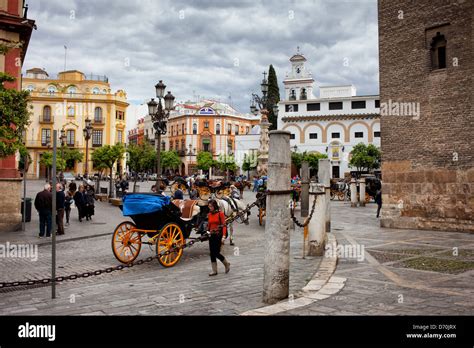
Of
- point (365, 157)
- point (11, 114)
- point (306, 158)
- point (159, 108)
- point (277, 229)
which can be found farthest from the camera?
point (306, 158)

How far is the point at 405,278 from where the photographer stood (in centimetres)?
639

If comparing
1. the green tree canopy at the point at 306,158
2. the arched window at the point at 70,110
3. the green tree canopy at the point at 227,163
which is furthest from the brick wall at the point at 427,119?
the arched window at the point at 70,110

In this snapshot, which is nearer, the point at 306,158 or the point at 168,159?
the point at 306,158

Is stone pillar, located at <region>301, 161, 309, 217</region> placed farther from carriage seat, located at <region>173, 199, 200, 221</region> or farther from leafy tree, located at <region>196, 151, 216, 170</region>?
leafy tree, located at <region>196, 151, 216, 170</region>

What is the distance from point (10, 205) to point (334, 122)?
155ft

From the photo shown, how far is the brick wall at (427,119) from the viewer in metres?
12.2

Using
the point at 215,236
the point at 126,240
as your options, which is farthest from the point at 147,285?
the point at 126,240

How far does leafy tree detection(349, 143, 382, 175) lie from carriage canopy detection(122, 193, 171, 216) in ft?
Result: 143

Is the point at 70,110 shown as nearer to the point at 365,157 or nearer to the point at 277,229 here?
the point at 365,157

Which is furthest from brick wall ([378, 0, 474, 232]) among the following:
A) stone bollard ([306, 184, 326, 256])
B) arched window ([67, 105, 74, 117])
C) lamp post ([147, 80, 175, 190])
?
arched window ([67, 105, 74, 117])

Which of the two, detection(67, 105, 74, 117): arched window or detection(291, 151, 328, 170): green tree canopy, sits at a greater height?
detection(67, 105, 74, 117): arched window

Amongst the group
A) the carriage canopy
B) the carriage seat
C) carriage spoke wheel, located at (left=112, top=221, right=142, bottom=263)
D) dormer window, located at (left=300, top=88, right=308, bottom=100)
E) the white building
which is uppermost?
dormer window, located at (left=300, top=88, right=308, bottom=100)

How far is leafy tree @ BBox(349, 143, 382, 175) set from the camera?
48.7m
